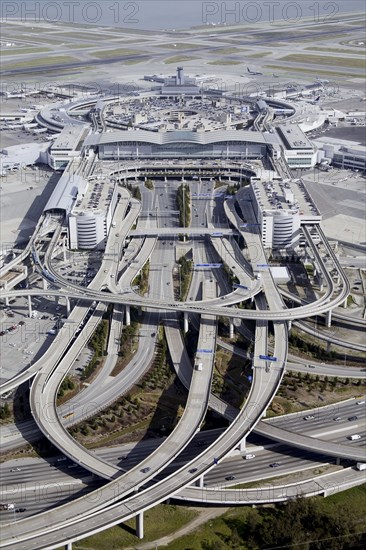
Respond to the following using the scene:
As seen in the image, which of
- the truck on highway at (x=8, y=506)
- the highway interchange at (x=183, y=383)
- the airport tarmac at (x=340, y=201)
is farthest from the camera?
the airport tarmac at (x=340, y=201)

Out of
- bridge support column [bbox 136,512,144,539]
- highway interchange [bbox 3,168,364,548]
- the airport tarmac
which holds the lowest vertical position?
bridge support column [bbox 136,512,144,539]

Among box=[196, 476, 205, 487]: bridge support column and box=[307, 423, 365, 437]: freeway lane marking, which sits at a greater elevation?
box=[307, 423, 365, 437]: freeway lane marking

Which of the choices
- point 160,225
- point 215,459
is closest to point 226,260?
point 160,225

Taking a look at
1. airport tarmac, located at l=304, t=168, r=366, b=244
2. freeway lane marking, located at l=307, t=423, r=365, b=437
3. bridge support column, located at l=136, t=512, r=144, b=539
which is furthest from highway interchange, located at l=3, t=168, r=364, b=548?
airport tarmac, located at l=304, t=168, r=366, b=244

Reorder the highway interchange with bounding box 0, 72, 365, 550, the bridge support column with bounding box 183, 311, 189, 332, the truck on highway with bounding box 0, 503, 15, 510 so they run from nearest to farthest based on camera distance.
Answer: the highway interchange with bounding box 0, 72, 365, 550 < the truck on highway with bounding box 0, 503, 15, 510 < the bridge support column with bounding box 183, 311, 189, 332

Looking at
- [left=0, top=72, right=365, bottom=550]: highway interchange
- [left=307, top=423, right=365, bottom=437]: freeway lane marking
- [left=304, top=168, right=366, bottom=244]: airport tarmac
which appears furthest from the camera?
[left=304, top=168, right=366, bottom=244]: airport tarmac

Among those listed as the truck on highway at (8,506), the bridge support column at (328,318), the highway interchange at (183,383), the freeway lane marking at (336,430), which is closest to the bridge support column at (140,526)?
the highway interchange at (183,383)

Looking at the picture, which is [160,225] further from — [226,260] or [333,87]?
[333,87]

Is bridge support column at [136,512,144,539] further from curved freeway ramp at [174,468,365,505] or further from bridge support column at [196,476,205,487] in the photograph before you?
bridge support column at [196,476,205,487]

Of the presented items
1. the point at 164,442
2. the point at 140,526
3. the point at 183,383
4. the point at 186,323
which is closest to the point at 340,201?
the point at 186,323

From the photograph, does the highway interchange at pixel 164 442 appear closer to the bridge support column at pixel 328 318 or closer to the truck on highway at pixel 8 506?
the truck on highway at pixel 8 506

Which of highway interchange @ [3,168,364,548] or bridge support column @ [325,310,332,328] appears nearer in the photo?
highway interchange @ [3,168,364,548]

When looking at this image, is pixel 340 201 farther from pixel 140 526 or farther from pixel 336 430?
pixel 140 526
